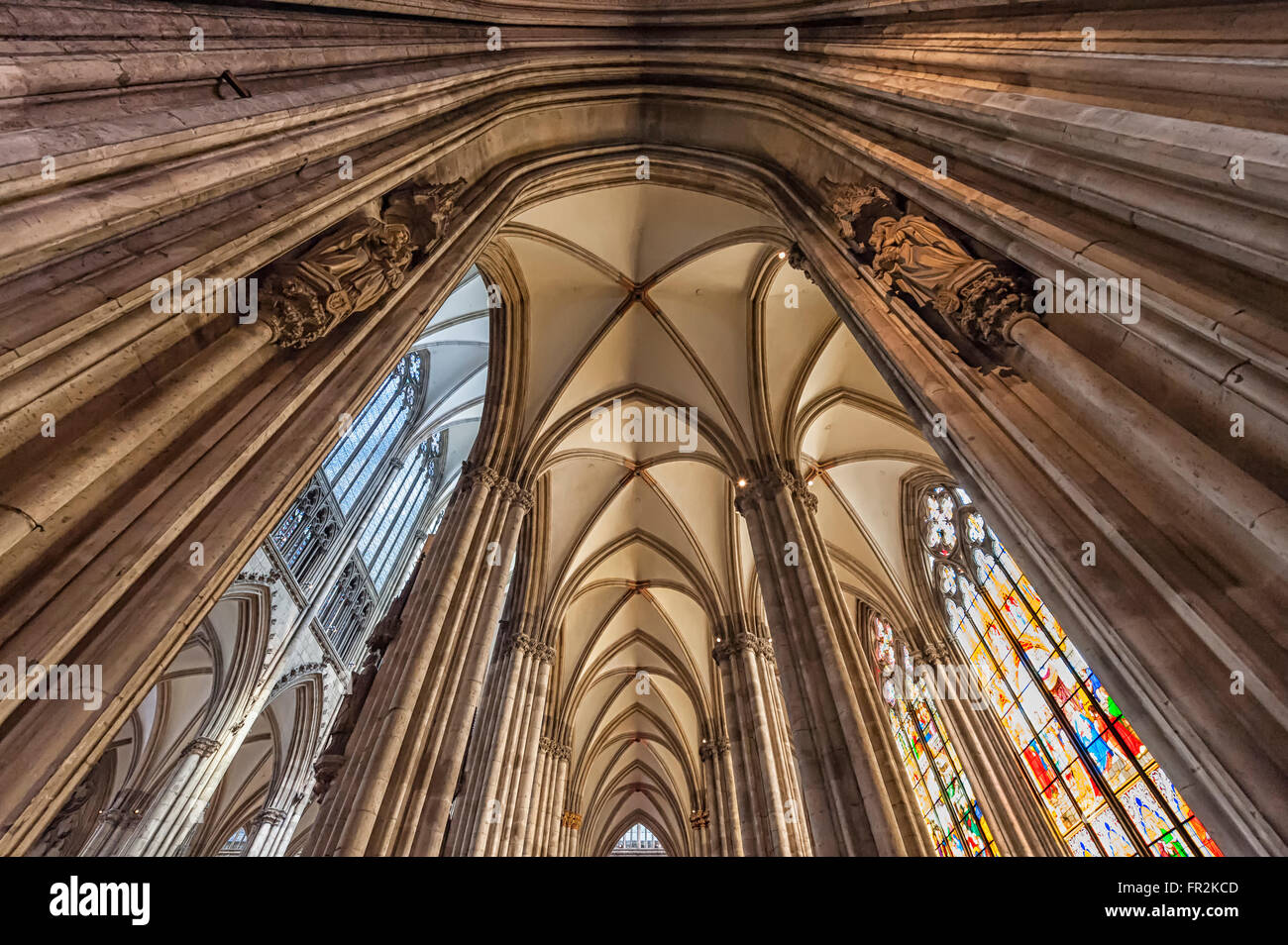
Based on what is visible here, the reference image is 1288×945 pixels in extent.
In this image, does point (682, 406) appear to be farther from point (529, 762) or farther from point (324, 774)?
point (324, 774)

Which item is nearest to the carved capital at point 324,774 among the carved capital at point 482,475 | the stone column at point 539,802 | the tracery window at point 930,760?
the carved capital at point 482,475

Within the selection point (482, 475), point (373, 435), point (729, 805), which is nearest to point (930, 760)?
point (729, 805)

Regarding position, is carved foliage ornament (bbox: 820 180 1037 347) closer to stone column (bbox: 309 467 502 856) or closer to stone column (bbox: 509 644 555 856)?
stone column (bbox: 309 467 502 856)

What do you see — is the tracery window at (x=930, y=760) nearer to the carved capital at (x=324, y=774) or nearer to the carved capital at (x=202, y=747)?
the carved capital at (x=324, y=774)

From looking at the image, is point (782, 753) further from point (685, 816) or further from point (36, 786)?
point (685, 816)

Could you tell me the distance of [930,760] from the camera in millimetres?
11156

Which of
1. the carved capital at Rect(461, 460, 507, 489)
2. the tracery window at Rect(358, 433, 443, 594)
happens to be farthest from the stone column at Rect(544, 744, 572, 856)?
the carved capital at Rect(461, 460, 507, 489)

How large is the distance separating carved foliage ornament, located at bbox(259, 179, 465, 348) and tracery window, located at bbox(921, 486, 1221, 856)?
7580 millimetres

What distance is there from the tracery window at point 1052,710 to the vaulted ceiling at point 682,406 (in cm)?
152

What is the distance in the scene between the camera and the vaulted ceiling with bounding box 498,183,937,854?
34.4 feet

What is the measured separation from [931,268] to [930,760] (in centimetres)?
1047

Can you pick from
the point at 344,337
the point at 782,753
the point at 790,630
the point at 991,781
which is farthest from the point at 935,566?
the point at 344,337

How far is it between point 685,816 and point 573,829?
5915 millimetres

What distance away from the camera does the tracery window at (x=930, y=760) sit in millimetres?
9555
